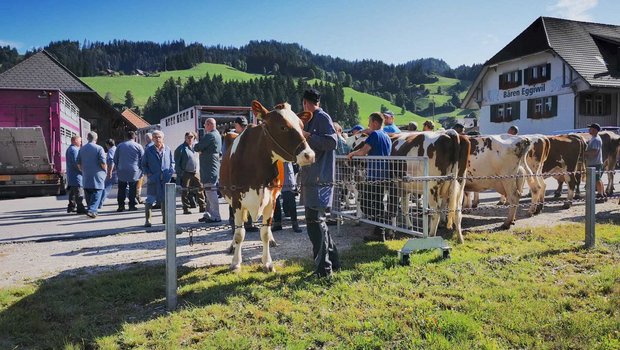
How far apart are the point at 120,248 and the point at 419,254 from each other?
4.62 meters

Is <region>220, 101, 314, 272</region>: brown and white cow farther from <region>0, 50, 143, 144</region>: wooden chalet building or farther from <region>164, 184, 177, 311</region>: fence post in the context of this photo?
<region>0, 50, 143, 144</region>: wooden chalet building

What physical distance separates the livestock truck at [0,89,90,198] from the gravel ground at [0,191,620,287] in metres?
4.44

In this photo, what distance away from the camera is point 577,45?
3359 centimetres

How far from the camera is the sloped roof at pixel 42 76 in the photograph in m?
35.5

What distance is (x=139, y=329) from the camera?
159 inches

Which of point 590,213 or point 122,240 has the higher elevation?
point 590,213

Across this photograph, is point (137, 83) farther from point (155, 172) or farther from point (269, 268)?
point (269, 268)

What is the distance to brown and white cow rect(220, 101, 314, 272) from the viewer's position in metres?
5.31

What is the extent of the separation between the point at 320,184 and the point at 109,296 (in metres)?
2.55

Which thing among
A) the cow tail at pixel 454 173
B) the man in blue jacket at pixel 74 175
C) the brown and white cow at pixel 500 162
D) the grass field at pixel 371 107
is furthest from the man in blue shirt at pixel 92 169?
the grass field at pixel 371 107

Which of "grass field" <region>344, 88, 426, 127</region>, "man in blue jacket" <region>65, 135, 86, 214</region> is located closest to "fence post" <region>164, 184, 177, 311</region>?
"man in blue jacket" <region>65, 135, 86, 214</region>

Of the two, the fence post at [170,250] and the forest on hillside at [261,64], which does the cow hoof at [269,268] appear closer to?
the fence post at [170,250]

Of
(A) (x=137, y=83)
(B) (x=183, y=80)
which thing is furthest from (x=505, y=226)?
(A) (x=137, y=83)

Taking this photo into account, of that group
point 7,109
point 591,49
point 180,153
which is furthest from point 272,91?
point 180,153
